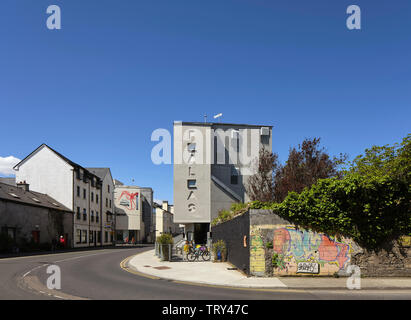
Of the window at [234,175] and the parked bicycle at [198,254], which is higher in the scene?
the window at [234,175]

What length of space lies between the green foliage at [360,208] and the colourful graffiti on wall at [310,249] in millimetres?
381

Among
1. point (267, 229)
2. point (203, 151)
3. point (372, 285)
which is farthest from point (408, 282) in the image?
point (203, 151)

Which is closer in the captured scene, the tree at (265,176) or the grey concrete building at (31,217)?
the grey concrete building at (31,217)

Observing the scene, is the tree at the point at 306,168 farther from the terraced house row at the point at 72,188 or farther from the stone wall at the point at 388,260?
the terraced house row at the point at 72,188

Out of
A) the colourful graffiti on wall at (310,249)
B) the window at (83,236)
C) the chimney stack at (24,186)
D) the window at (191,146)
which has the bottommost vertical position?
the window at (83,236)

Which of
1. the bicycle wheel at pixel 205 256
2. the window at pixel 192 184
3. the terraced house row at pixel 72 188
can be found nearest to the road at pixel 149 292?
the bicycle wheel at pixel 205 256

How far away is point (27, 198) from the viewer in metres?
40.0

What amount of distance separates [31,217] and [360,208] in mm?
34672

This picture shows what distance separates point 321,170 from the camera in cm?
3102

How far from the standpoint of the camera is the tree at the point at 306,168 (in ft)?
102

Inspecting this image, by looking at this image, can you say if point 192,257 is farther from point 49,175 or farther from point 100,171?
point 100,171

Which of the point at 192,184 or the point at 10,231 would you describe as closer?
the point at 10,231

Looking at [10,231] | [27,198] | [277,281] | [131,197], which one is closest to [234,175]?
[27,198]

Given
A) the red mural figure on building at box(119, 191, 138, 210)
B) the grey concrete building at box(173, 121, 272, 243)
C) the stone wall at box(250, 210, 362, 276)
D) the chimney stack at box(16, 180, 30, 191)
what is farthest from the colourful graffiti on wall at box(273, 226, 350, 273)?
the red mural figure on building at box(119, 191, 138, 210)
